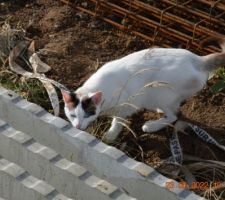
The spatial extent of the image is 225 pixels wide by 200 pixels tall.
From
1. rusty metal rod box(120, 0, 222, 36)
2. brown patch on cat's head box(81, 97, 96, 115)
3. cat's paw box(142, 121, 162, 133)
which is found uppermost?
rusty metal rod box(120, 0, 222, 36)

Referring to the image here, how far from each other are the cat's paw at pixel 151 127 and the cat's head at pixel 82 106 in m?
0.36

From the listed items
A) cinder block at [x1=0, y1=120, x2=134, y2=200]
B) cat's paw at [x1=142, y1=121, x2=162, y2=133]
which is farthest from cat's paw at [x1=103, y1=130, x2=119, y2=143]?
cinder block at [x1=0, y1=120, x2=134, y2=200]

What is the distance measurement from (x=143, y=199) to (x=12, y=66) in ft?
6.71

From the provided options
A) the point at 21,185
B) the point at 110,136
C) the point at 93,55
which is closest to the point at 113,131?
the point at 110,136

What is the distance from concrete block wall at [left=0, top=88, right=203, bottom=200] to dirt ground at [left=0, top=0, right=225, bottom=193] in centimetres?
104

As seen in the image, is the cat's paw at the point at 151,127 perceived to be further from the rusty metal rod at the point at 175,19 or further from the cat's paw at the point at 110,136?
the rusty metal rod at the point at 175,19

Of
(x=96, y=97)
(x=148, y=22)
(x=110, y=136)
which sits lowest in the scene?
(x=110, y=136)

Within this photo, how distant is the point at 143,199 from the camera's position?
8.13 feet

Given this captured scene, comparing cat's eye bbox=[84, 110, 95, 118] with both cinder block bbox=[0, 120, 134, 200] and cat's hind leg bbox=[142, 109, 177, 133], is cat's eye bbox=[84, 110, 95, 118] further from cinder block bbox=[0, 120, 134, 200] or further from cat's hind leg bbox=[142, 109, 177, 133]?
cinder block bbox=[0, 120, 134, 200]

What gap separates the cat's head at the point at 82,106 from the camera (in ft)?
11.7

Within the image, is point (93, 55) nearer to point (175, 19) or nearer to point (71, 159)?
point (175, 19)

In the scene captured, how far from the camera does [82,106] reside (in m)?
3.58

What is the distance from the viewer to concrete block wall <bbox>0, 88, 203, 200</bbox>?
2.34 m

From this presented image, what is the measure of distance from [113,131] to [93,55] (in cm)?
86
